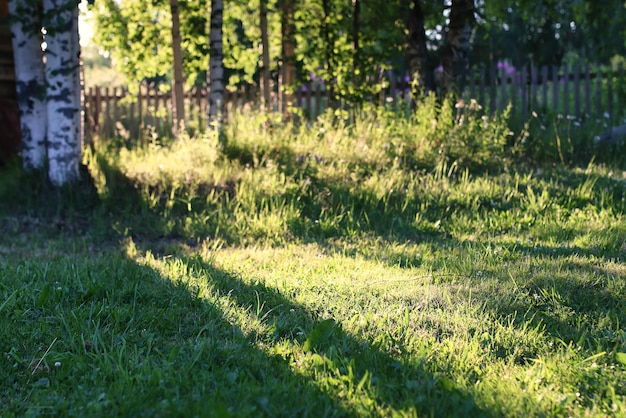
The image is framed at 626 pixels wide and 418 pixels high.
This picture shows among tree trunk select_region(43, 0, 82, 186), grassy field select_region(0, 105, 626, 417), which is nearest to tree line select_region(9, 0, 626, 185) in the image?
tree trunk select_region(43, 0, 82, 186)

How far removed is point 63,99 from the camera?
727 cm

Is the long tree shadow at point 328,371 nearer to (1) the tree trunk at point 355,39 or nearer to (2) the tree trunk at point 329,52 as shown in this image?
(2) the tree trunk at point 329,52

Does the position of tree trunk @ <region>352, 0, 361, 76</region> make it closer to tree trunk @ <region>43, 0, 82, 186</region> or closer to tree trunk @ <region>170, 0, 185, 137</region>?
tree trunk @ <region>170, 0, 185, 137</region>

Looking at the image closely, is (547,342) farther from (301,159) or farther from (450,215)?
(301,159)

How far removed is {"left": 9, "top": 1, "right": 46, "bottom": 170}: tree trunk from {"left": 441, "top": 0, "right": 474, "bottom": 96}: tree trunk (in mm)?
6222

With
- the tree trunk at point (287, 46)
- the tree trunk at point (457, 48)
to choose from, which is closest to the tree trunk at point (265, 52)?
the tree trunk at point (287, 46)

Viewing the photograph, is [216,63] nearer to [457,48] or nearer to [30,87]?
[30,87]

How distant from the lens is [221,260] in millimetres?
4902

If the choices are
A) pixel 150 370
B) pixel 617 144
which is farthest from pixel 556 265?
pixel 617 144

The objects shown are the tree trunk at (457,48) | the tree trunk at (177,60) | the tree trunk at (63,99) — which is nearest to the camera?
the tree trunk at (63,99)

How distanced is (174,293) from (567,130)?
316 inches

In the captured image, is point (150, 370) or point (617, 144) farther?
point (617, 144)

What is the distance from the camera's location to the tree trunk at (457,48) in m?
10.7

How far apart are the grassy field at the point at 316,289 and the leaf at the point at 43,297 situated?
0.01 metres
